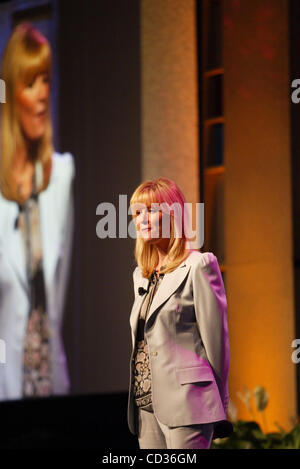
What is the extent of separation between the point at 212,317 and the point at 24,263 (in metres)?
3.07

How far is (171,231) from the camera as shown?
6.98 ft

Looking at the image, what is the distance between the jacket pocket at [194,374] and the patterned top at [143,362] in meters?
0.09

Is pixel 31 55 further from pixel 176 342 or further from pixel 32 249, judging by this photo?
pixel 176 342

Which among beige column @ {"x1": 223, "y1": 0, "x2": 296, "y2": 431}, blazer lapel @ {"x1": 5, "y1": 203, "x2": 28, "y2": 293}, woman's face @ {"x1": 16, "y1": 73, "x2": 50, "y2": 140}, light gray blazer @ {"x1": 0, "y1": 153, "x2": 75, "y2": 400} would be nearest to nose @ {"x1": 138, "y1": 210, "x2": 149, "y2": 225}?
beige column @ {"x1": 223, "y1": 0, "x2": 296, "y2": 431}

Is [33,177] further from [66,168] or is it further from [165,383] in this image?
[165,383]

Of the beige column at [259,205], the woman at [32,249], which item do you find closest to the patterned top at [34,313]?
the woman at [32,249]

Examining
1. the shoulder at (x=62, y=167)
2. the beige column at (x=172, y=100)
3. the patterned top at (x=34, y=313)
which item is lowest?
the patterned top at (x=34, y=313)

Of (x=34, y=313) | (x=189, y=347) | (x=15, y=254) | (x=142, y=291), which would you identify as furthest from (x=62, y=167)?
(x=189, y=347)

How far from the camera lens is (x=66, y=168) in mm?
4992

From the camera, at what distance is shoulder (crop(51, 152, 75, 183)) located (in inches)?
196

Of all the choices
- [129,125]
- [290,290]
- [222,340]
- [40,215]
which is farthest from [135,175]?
[222,340]

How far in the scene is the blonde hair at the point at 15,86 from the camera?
16.5ft

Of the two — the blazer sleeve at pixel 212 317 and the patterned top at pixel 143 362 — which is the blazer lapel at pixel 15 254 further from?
the blazer sleeve at pixel 212 317

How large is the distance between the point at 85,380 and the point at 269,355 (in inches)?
45.2
